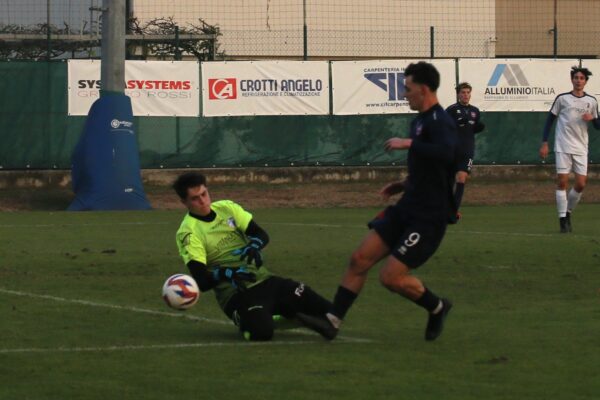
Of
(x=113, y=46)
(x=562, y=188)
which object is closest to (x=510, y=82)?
(x=113, y=46)

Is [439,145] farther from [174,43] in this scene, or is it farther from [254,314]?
[174,43]

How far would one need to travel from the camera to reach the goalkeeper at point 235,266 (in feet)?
31.7

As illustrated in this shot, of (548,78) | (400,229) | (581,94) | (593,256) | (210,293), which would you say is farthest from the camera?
(548,78)

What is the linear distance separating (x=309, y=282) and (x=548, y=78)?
16.2 m

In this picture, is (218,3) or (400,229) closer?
(400,229)

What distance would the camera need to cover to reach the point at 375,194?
87.4ft

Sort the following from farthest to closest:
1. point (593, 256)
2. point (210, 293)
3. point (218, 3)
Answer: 1. point (218, 3)
2. point (593, 256)
3. point (210, 293)

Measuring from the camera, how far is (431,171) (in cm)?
934

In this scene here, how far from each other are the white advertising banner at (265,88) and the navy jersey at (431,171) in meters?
17.8

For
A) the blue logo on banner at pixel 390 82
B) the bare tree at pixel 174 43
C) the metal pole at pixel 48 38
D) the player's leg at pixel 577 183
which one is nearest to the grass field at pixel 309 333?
the player's leg at pixel 577 183

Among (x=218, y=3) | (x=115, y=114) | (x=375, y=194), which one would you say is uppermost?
(x=218, y=3)

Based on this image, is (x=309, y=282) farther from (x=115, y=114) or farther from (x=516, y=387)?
(x=115, y=114)

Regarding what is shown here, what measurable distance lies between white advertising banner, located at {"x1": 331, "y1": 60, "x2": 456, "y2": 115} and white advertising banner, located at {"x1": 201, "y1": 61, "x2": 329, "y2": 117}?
283 millimetres

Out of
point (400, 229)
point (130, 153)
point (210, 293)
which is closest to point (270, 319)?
point (400, 229)
